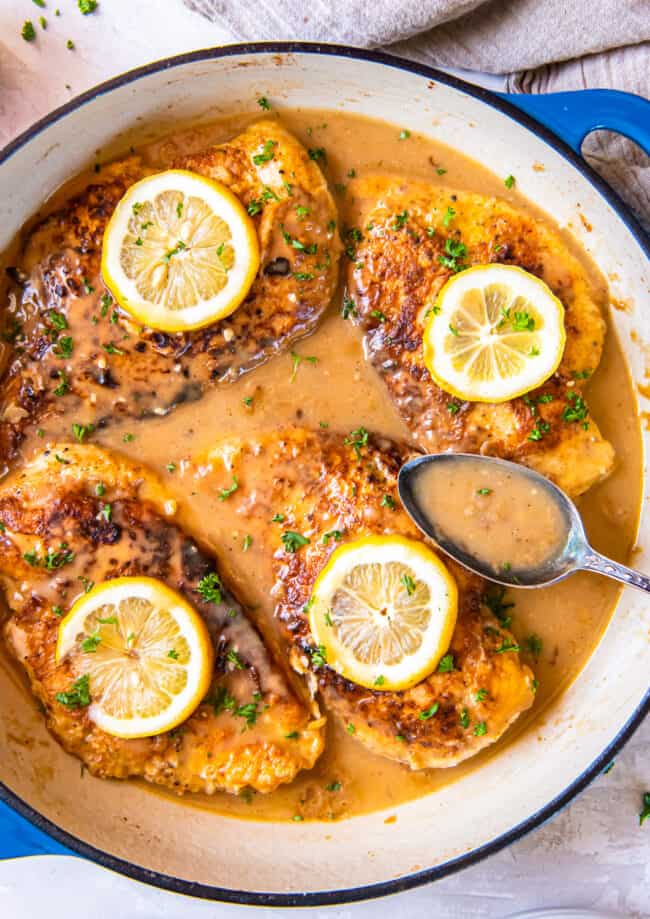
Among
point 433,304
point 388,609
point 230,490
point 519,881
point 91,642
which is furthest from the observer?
point 519,881

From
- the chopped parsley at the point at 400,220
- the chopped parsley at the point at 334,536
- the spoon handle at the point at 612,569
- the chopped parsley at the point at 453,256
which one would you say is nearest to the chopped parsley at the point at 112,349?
the chopped parsley at the point at 334,536

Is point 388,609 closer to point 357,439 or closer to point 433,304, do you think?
point 357,439

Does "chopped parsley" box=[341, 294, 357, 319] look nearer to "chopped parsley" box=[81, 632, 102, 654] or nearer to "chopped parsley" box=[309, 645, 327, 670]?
"chopped parsley" box=[309, 645, 327, 670]

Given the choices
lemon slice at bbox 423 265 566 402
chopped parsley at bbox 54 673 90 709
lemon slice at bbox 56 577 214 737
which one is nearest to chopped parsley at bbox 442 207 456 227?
lemon slice at bbox 423 265 566 402

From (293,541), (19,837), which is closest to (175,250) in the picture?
(293,541)

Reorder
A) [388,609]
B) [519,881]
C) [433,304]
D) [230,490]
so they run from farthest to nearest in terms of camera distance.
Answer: [519,881]
[230,490]
[433,304]
[388,609]

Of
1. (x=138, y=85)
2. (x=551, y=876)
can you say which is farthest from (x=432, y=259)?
(x=551, y=876)
